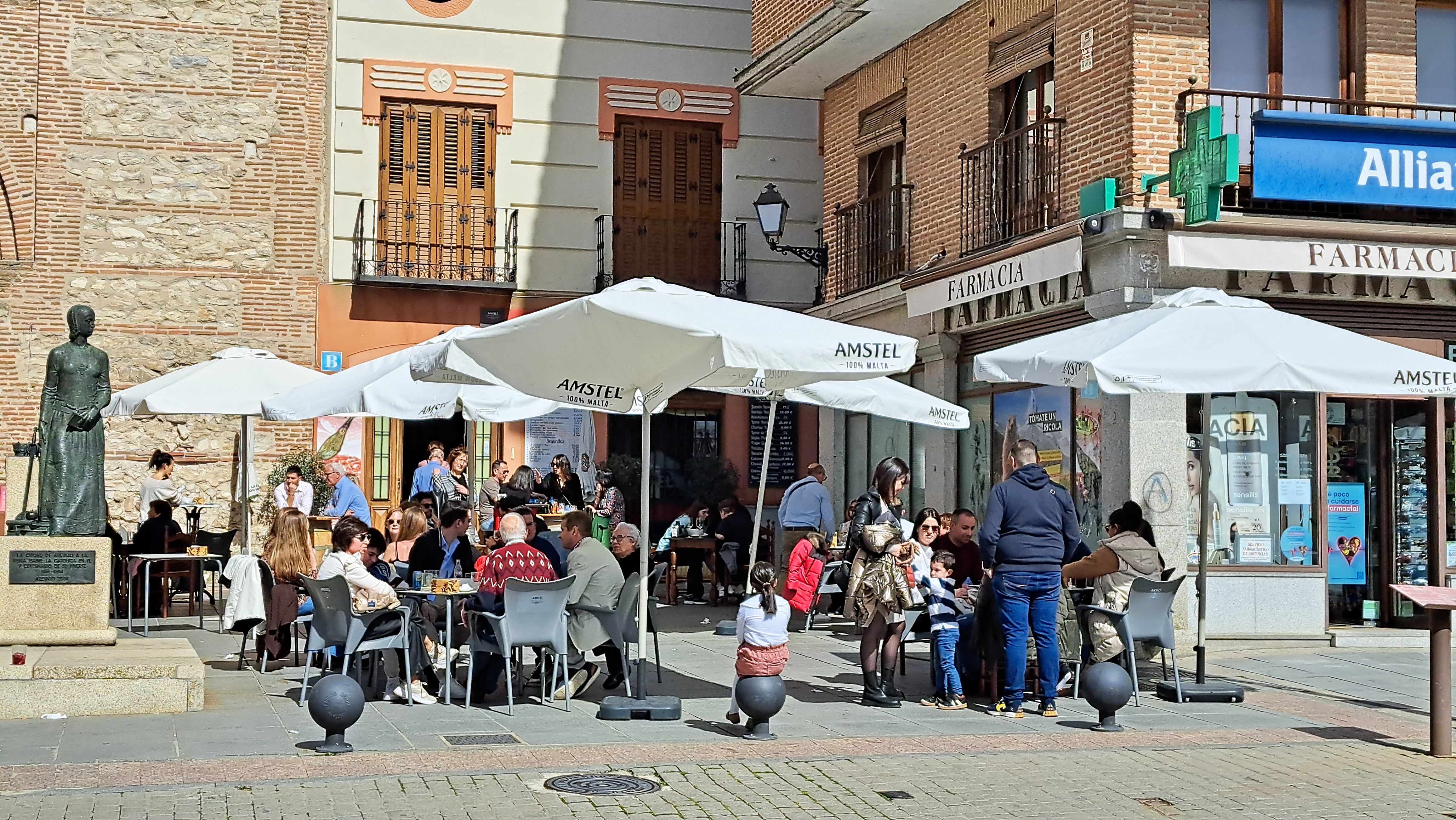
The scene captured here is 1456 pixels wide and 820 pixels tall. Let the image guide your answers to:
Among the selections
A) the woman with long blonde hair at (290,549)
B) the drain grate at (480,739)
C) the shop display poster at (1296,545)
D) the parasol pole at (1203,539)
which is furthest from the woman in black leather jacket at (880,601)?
the shop display poster at (1296,545)

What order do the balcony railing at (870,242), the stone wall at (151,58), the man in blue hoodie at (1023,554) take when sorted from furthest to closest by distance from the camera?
the stone wall at (151,58) < the balcony railing at (870,242) < the man in blue hoodie at (1023,554)

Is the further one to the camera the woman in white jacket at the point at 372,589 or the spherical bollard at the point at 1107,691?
the woman in white jacket at the point at 372,589

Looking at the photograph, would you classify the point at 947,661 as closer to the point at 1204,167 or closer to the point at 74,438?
the point at 1204,167

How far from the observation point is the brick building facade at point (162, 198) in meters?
20.0

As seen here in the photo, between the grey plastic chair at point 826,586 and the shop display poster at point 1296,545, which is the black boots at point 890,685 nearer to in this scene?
the grey plastic chair at point 826,586

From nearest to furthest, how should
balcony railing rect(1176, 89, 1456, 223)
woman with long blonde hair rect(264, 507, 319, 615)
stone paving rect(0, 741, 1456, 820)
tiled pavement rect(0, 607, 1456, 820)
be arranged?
stone paving rect(0, 741, 1456, 820) → tiled pavement rect(0, 607, 1456, 820) → woman with long blonde hair rect(264, 507, 319, 615) → balcony railing rect(1176, 89, 1456, 223)

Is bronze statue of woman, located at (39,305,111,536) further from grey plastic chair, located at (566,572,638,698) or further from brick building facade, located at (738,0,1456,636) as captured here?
brick building facade, located at (738,0,1456,636)

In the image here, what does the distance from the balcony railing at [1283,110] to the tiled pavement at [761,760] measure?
15.0 feet

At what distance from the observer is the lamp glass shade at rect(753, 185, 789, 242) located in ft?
63.5

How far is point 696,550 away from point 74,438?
27.5ft

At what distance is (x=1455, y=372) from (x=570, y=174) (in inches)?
555

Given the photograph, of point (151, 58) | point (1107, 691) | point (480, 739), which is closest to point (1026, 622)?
point (1107, 691)

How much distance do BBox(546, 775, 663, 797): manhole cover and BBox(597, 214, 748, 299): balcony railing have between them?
1468cm

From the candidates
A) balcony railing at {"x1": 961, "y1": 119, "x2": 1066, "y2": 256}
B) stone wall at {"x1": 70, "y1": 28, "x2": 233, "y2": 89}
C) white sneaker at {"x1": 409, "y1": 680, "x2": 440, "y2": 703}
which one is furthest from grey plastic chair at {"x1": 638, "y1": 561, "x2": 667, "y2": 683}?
stone wall at {"x1": 70, "y1": 28, "x2": 233, "y2": 89}
